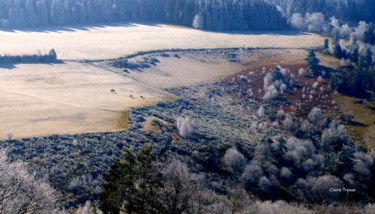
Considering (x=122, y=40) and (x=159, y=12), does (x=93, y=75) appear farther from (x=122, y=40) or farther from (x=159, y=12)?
(x=159, y=12)

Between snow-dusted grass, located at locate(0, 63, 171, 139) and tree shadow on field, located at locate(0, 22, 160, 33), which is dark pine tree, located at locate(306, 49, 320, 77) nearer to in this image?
snow-dusted grass, located at locate(0, 63, 171, 139)

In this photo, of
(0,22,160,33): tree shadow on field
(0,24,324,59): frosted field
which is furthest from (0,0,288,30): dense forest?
(0,24,324,59): frosted field

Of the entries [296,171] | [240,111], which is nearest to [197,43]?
[240,111]

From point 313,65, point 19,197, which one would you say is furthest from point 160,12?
point 19,197

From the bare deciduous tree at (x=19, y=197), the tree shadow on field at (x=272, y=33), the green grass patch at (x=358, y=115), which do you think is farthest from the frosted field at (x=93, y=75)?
the bare deciduous tree at (x=19, y=197)

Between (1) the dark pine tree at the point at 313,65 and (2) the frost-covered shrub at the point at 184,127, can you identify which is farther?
(1) the dark pine tree at the point at 313,65

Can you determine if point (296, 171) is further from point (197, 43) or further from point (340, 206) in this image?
point (197, 43)

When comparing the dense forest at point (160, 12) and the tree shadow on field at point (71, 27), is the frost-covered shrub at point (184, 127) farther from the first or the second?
the dense forest at point (160, 12)

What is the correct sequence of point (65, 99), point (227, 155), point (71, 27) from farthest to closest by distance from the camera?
point (71, 27) → point (65, 99) → point (227, 155)
